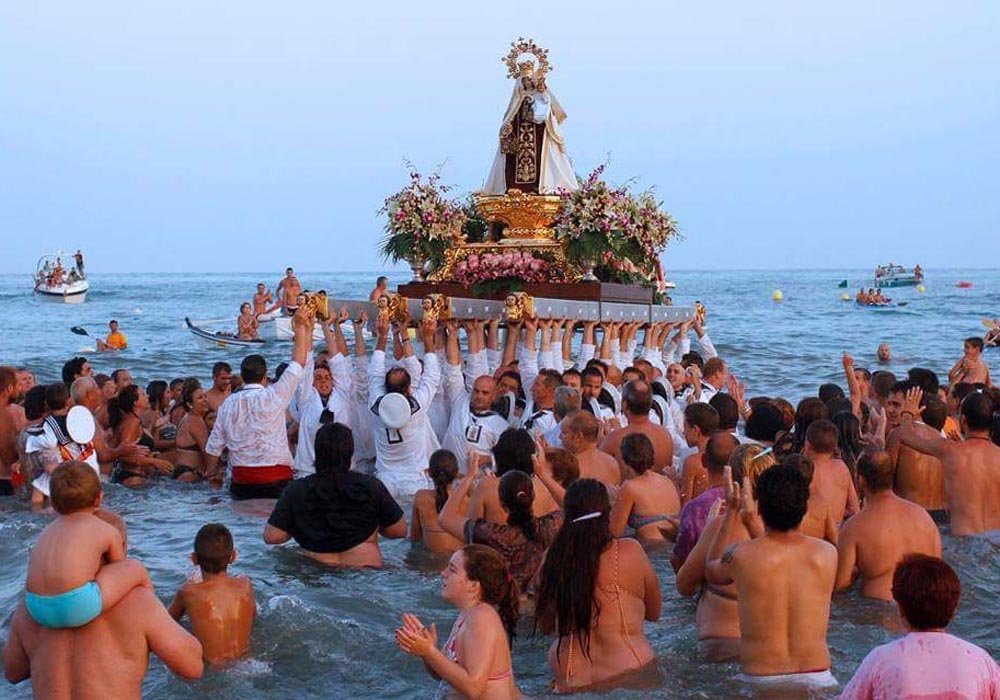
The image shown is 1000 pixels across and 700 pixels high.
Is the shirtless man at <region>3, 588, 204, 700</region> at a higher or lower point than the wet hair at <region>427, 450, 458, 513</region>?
lower

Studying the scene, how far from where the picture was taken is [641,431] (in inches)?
378

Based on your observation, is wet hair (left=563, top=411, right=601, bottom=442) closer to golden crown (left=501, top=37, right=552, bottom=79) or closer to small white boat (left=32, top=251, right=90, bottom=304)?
golden crown (left=501, top=37, right=552, bottom=79)

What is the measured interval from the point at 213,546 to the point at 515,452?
186 centimetres

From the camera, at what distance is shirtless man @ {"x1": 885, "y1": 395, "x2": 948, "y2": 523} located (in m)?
A: 9.80

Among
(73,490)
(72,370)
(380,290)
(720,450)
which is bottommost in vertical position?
(72,370)

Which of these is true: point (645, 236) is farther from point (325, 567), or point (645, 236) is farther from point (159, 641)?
point (159, 641)

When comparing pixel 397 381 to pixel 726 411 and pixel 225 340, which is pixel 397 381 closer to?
pixel 726 411

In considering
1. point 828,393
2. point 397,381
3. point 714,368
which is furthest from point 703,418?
point 714,368

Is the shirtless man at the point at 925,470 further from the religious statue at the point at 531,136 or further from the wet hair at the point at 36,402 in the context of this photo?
the wet hair at the point at 36,402

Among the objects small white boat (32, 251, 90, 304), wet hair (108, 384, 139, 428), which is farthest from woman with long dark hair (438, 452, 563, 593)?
small white boat (32, 251, 90, 304)

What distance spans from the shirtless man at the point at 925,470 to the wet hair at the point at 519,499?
3.87m

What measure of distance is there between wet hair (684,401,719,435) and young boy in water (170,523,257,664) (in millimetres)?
3232

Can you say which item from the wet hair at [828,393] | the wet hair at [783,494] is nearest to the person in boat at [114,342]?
the wet hair at [828,393]

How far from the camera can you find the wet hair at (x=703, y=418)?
27.7 feet
